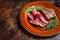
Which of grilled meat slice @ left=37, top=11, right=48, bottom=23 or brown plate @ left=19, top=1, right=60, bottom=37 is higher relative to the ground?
grilled meat slice @ left=37, top=11, right=48, bottom=23

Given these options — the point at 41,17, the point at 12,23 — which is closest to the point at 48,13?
the point at 41,17

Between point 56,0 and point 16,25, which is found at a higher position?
point 56,0

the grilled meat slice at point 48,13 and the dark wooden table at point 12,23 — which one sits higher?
the grilled meat slice at point 48,13

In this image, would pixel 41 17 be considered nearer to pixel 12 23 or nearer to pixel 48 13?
pixel 48 13

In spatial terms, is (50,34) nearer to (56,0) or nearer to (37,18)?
(37,18)

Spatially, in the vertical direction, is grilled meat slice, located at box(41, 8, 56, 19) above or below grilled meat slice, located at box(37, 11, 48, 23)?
above

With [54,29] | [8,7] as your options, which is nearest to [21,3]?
[8,7]

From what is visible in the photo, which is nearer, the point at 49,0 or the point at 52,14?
the point at 52,14

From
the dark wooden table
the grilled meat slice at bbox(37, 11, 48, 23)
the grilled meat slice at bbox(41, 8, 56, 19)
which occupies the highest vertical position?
the grilled meat slice at bbox(41, 8, 56, 19)
